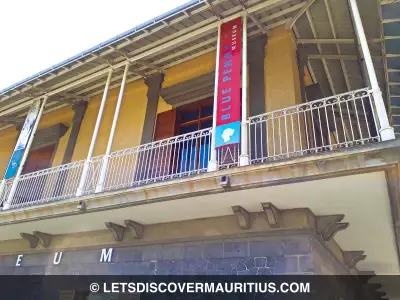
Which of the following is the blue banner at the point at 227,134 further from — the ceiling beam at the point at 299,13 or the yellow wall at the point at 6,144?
the yellow wall at the point at 6,144

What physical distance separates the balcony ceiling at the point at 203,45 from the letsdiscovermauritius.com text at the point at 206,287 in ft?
15.5

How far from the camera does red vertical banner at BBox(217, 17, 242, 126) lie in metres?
5.62

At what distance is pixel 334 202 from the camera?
5172 mm

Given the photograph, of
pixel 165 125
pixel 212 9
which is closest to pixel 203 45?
pixel 212 9

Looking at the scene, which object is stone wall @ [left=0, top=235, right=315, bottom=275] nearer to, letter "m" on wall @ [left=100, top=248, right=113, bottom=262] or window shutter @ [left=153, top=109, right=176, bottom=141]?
letter "m" on wall @ [left=100, top=248, right=113, bottom=262]

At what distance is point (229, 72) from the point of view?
6043mm

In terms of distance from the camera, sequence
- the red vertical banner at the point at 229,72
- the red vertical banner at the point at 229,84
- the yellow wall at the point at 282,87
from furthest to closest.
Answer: the yellow wall at the point at 282,87
the red vertical banner at the point at 229,72
the red vertical banner at the point at 229,84

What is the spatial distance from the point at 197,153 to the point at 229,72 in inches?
76.3

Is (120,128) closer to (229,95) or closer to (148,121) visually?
(148,121)

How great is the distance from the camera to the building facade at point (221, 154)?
498 centimetres

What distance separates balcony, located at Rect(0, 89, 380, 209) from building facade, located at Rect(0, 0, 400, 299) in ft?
0.16

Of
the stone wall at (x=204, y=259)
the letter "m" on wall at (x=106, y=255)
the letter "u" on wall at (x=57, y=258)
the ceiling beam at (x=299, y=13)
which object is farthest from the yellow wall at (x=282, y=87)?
the letter "u" on wall at (x=57, y=258)

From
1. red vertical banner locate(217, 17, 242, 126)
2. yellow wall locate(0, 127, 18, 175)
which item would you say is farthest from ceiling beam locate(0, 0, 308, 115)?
yellow wall locate(0, 127, 18, 175)

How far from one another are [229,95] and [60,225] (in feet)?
14.9
